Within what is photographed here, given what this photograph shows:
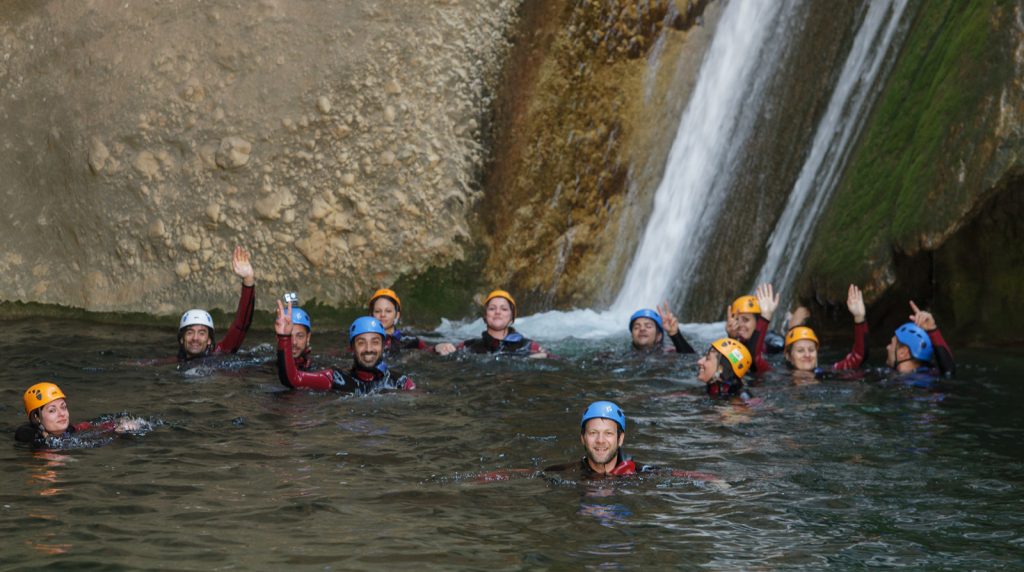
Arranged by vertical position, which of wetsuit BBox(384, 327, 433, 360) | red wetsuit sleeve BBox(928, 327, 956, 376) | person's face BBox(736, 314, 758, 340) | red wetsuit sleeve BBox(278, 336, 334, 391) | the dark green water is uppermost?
person's face BBox(736, 314, 758, 340)

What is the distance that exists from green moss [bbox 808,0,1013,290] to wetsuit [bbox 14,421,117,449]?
28.7 feet

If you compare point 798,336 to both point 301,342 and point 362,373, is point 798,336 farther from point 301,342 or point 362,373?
point 301,342

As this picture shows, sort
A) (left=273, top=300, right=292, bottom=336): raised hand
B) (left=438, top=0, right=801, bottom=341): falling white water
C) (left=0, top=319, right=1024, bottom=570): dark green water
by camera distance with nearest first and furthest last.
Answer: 1. (left=0, top=319, right=1024, bottom=570): dark green water
2. (left=273, top=300, right=292, bottom=336): raised hand
3. (left=438, top=0, right=801, bottom=341): falling white water

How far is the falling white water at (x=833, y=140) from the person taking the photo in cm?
1655

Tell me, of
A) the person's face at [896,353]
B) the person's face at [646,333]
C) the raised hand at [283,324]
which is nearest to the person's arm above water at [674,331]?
the person's face at [646,333]

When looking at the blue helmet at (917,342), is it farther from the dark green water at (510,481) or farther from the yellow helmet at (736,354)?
the yellow helmet at (736,354)

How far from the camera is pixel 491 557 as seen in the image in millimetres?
7336

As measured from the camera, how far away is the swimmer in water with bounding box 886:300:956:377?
43.7 ft

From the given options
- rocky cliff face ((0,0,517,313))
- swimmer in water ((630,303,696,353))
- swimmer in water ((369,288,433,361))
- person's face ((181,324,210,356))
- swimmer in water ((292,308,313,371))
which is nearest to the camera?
swimmer in water ((292,308,313,371))

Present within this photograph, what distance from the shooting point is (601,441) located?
9250mm

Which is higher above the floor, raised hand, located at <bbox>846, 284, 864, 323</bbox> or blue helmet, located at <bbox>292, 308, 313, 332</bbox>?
raised hand, located at <bbox>846, 284, 864, 323</bbox>

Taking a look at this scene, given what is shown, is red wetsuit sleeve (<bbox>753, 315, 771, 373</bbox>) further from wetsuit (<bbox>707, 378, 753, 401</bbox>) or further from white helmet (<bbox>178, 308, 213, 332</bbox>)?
white helmet (<bbox>178, 308, 213, 332</bbox>)

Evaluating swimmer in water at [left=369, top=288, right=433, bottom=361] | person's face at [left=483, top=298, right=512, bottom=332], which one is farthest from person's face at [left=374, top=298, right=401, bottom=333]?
person's face at [left=483, top=298, right=512, bottom=332]

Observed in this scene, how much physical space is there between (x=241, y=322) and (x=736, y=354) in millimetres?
5929
